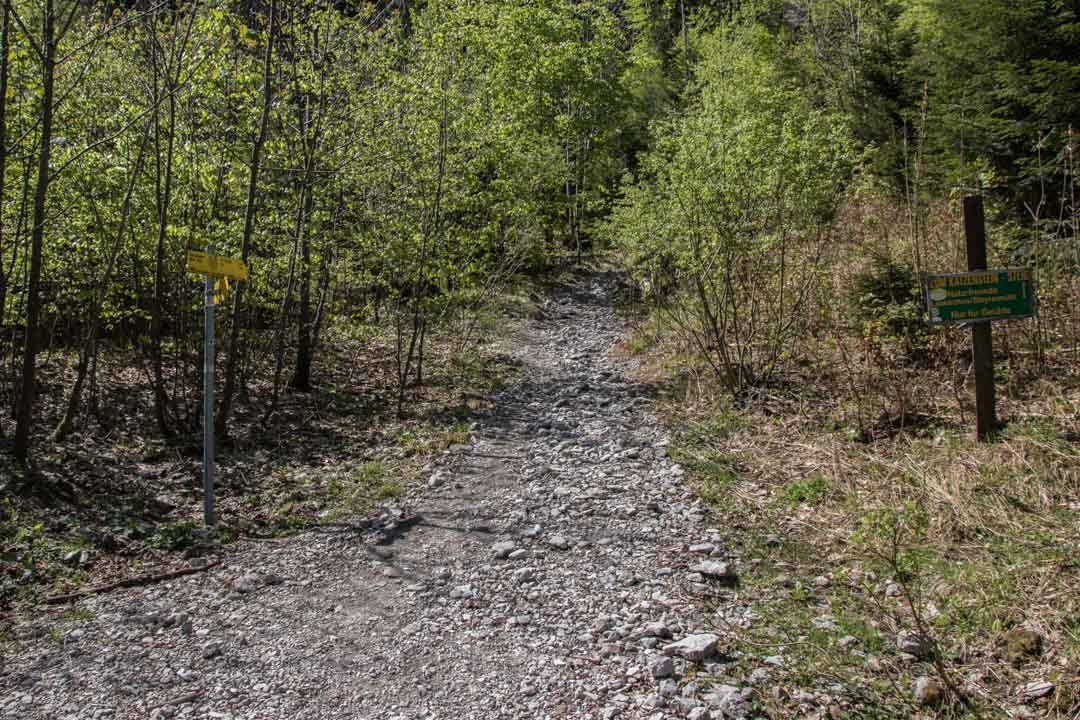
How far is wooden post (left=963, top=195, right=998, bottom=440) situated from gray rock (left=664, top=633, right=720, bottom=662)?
12.8ft

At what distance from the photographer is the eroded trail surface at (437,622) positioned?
3992mm

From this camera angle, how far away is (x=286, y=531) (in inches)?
269

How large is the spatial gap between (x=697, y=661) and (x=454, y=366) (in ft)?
35.2

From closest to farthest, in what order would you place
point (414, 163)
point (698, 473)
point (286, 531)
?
1. point (286, 531)
2. point (698, 473)
3. point (414, 163)

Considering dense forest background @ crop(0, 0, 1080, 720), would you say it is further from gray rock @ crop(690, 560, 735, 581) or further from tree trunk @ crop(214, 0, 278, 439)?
gray rock @ crop(690, 560, 735, 581)

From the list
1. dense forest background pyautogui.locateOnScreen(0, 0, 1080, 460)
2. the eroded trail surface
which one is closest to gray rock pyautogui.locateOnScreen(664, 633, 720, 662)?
the eroded trail surface

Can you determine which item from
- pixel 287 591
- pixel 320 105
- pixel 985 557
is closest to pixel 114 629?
pixel 287 591

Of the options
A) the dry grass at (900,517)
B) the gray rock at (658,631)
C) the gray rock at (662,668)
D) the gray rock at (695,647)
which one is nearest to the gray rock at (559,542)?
the dry grass at (900,517)

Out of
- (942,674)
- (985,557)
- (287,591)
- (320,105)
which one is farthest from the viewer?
(320,105)

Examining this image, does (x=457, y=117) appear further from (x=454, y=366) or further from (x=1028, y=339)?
(x=1028, y=339)

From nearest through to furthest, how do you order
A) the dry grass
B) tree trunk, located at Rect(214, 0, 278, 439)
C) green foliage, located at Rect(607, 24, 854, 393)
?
the dry grass, tree trunk, located at Rect(214, 0, 278, 439), green foliage, located at Rect(607, 24, 854, 393)

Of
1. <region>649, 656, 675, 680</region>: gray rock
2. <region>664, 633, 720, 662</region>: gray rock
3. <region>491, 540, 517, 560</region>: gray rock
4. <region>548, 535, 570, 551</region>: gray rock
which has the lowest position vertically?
<region>649, 656, 675, 680</region>: gray rock

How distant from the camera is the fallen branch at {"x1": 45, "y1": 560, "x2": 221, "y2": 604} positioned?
5.35m

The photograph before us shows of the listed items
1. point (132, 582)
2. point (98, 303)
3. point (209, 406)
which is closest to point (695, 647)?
point (132, 582)
